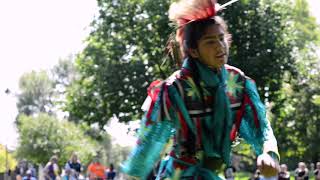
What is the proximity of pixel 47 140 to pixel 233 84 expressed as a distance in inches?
2500

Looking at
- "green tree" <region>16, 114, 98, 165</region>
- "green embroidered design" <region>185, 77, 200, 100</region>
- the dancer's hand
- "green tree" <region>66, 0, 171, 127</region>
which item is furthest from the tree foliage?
"green tree" <region>16, 114, 98, 165</region>

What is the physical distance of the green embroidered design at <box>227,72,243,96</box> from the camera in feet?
14.6

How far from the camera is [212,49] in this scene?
4336mm

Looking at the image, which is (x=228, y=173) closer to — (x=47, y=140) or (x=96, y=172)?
(x=96, y=172)

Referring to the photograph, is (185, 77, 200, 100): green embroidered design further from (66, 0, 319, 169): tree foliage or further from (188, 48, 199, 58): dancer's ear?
(66, 0, 319, 169): tree foliage

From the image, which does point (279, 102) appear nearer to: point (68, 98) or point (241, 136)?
point (68, 98)

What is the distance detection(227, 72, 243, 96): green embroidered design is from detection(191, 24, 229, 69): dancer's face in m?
0.15

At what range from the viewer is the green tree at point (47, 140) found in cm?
6438

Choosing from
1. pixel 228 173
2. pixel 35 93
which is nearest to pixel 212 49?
pixel 228 173

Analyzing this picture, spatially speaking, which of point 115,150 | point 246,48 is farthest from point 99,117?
point 115,150

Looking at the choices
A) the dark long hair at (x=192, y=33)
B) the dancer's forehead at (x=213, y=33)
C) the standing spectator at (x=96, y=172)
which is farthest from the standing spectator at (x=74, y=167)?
the dancer's forehead at (x=213, y=33)

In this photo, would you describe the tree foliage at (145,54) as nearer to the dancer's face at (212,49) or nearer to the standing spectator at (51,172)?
the standing spectator at (51,172)

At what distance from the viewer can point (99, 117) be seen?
102 feet

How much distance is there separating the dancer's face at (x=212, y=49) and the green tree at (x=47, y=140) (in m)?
58.9
